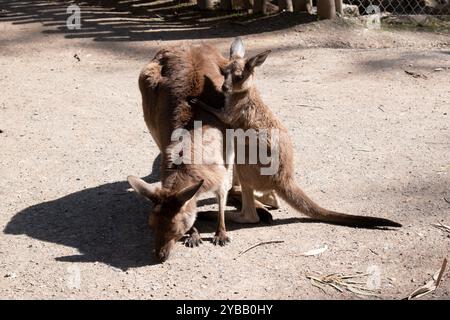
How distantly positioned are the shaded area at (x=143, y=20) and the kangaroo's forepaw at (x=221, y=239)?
3953 millimetres

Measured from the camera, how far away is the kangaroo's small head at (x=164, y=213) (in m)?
3.51

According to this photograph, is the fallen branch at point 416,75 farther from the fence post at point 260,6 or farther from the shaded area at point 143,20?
the fence post at point 260,6

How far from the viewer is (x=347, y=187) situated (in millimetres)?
4492

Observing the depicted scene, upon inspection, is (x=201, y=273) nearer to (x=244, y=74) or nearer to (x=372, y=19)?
(x=244, y=74)

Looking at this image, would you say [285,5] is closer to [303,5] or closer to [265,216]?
[303,5]

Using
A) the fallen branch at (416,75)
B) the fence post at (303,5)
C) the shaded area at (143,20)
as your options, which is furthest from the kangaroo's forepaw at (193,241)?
the fence post at (303,5)

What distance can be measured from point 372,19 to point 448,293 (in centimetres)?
498

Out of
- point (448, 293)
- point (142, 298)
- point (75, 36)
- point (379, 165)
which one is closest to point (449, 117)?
point (379, 165)

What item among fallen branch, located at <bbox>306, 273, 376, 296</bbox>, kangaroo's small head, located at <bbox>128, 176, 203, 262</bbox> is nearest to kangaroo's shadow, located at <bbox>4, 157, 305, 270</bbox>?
kangaroo's small head, located at <bbox>128, 176, 203, 262</bbox>

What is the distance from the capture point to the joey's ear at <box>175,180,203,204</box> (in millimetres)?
3434

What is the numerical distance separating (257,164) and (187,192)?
72 centimetres

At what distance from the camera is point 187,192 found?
3443 mm

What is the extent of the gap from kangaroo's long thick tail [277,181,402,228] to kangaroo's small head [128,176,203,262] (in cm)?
72

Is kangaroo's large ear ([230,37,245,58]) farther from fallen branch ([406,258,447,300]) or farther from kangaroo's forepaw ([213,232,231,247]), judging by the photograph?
fallen branch ([406,258,447,300])
